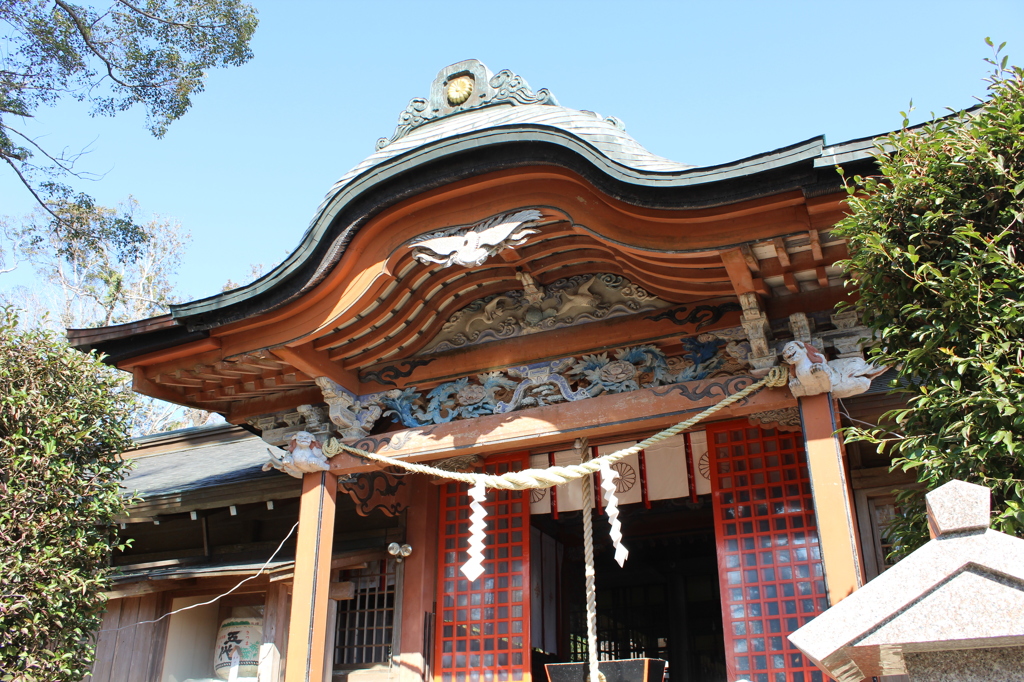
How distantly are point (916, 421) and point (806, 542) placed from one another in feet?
7.47

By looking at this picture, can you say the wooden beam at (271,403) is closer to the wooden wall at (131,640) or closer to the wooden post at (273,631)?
the wooden post at (273,631)

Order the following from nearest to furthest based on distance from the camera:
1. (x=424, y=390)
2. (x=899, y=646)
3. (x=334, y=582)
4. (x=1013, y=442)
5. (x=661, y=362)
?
(x=899, y=646) → (x=1013, y=442) → (x=661, y=362) → (x=424, y=390) → (x=334, y=582)

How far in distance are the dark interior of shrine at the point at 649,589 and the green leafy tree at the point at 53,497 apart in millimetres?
4461

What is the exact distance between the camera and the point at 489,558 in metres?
7.37

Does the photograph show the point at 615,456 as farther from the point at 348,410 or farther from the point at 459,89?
the point at 459,89

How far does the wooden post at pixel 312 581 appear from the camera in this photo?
6.25 m

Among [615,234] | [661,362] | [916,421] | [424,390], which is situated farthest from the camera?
[424,390]

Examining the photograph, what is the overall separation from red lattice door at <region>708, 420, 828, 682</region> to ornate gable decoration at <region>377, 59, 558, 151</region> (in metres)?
3.43

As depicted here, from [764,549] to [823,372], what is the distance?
5.24 ft

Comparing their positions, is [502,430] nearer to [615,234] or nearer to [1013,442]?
[615,234]

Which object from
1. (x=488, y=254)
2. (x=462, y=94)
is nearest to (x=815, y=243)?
(x=488, y=254)

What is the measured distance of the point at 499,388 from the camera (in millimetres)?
6832

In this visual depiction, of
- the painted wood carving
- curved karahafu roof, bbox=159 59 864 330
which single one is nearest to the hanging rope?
the painted wood carving

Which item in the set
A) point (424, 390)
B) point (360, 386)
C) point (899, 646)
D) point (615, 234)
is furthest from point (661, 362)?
point (899, 646)
